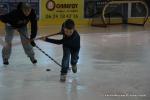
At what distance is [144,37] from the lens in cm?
1345

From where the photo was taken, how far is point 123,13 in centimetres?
1725

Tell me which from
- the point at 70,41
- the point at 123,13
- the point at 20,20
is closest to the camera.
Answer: the point at 70,41

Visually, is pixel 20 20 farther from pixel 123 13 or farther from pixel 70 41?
pixel 123 13

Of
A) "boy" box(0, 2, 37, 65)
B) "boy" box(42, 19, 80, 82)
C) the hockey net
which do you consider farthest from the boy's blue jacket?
the hockey net

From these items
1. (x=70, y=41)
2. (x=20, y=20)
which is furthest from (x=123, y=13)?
(x=70, y=41)

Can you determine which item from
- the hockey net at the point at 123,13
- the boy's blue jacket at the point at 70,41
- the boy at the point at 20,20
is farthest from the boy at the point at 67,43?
the hockey net at the point at 123,13

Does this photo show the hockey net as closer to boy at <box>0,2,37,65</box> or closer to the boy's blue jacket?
boy at <box>0,2,37,65</box>

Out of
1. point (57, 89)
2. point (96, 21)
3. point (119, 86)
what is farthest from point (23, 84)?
point (96, 21)

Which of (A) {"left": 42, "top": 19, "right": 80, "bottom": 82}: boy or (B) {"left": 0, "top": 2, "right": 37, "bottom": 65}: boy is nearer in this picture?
(A) {"left": 42, "top": 19, "right": 80, "bottom": 82}: boy

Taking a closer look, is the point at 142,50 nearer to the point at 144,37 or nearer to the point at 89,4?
the point at 144,37

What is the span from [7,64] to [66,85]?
202cm

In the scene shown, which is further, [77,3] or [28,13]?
[77,3]

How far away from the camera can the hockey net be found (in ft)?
54.4

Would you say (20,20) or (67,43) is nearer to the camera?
(67,43)
